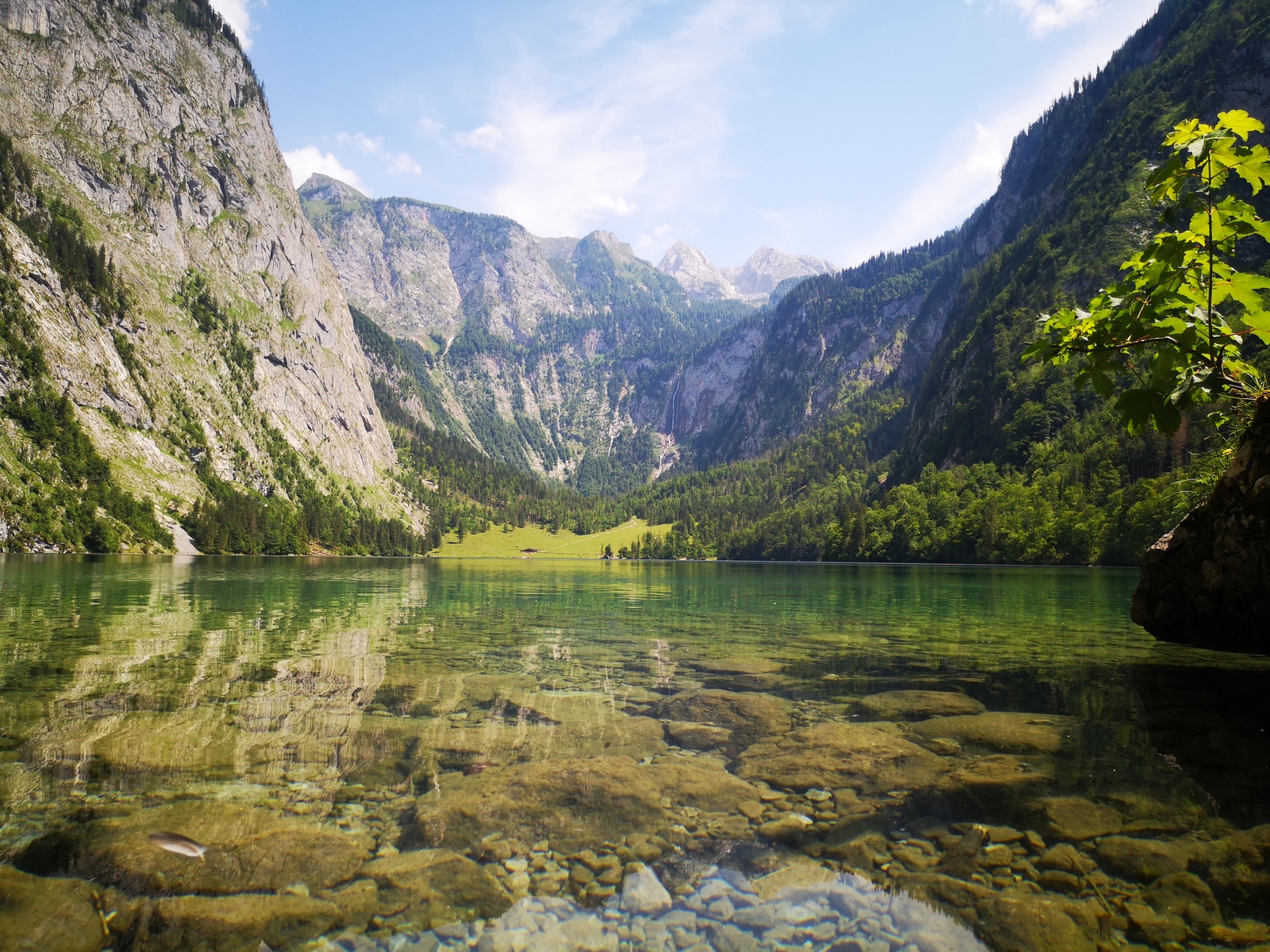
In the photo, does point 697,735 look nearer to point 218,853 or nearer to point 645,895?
point 645,895

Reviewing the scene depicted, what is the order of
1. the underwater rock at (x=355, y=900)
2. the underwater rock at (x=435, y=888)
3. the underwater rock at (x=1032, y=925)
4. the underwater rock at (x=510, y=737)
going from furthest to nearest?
the underwater rock at (x=510, y=737) < the underwater rock at (x=435, y=888) < the underwater rock at (x=355, y=900) < the underwater rock at (x=1032, y=925)

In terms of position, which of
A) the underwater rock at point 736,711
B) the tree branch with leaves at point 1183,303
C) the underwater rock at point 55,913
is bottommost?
the underwater rock at point 736,711

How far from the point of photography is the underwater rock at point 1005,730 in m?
11.3

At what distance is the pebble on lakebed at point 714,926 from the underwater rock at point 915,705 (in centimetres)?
770

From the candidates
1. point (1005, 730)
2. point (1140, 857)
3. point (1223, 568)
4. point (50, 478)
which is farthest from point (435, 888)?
point (50, 478)

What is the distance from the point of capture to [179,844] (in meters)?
7.36

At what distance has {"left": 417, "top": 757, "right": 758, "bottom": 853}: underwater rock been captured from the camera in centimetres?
802

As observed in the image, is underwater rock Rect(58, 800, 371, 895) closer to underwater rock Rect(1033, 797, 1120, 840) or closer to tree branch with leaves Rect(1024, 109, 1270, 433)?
underwater rock Rect(1033, 797, 1120, 840)

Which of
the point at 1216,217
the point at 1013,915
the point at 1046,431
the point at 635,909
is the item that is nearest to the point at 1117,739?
the point at 1013,915

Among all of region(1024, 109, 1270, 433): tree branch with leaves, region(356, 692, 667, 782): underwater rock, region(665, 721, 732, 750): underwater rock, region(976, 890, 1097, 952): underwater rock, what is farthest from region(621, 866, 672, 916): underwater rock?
region(1024, 109, 1270, 433): tree branch with leaves

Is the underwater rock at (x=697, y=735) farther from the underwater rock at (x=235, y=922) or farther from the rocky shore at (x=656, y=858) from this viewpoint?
the underwater rock at (x=235, y=922)

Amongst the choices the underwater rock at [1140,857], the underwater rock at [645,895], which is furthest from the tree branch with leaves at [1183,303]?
the underwater rock at [645,895]

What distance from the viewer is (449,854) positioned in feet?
24.3

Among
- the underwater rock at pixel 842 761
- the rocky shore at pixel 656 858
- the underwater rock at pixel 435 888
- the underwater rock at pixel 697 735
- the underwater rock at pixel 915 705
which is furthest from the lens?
the underwater rock at pixel 915 705
